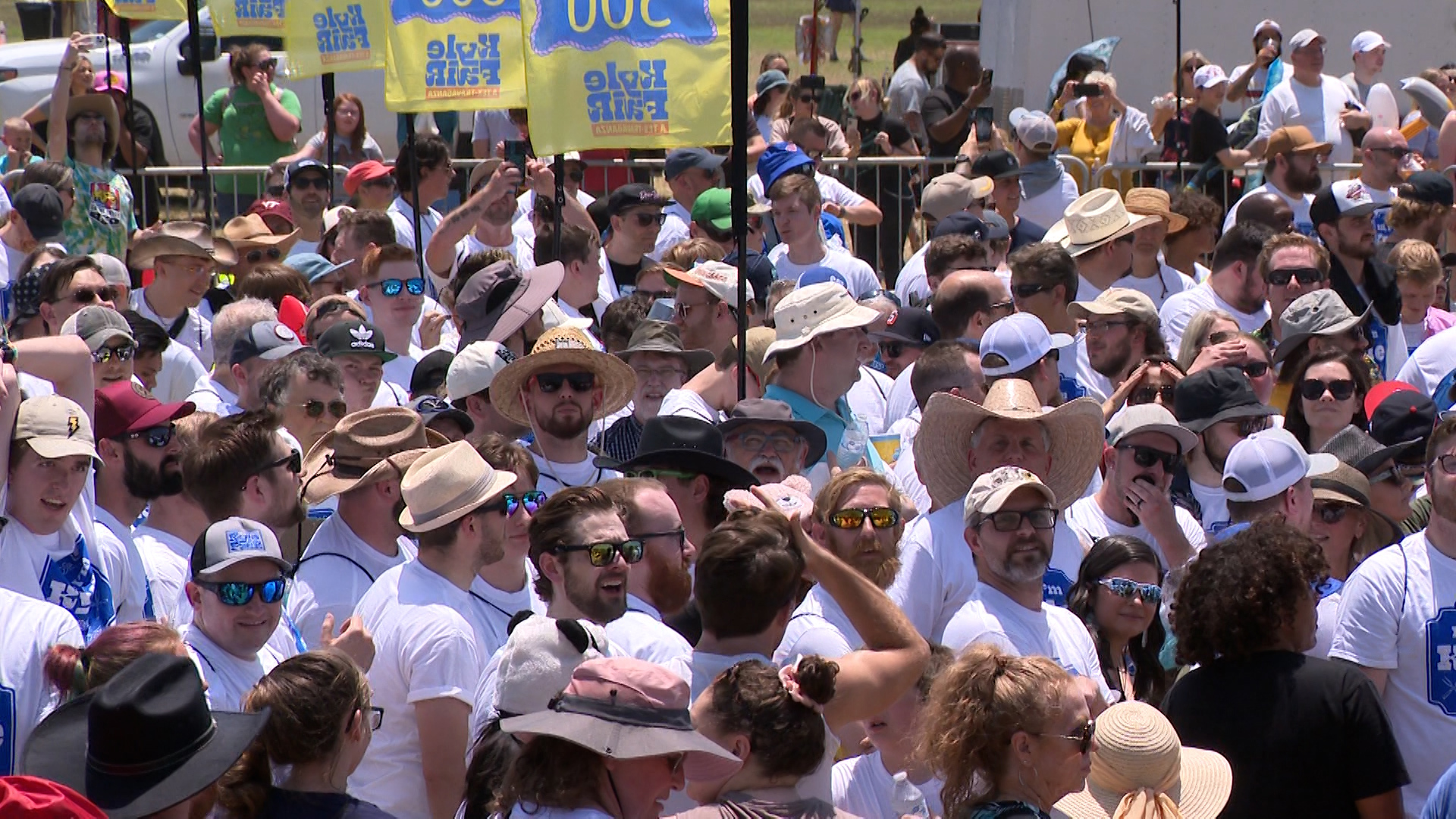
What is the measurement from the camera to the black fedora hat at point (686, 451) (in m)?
6.07

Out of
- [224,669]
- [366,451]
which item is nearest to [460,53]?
[366,451]

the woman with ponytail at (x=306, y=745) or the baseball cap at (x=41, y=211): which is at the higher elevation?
the baseball cap at (x=41, y=211)

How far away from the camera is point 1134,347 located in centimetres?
828

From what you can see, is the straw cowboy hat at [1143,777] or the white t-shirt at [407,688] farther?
the white t-shirt at [407,688]

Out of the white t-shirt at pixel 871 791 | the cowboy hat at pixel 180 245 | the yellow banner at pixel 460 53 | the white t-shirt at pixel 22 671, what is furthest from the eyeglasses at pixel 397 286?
the white t-shirt at pixel 871 791

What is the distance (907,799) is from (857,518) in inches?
40.6

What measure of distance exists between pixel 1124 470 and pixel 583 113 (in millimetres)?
3070

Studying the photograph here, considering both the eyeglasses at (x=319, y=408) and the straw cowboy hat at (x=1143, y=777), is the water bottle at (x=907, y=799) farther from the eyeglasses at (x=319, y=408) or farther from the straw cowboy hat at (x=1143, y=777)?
the eyeglasses at (x=319, y=408)

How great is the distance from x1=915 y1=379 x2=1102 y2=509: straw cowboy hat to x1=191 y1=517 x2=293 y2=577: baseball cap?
2225 millimetres

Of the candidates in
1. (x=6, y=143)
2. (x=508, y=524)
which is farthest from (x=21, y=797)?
(x=6, y=143)

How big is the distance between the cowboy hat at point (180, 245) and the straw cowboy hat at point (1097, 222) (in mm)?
4342

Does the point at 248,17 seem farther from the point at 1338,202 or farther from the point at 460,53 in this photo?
the point at 1338,202

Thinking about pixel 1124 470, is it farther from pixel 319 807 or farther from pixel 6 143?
pixel 6 143

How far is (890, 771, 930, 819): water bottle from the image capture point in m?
4.70
